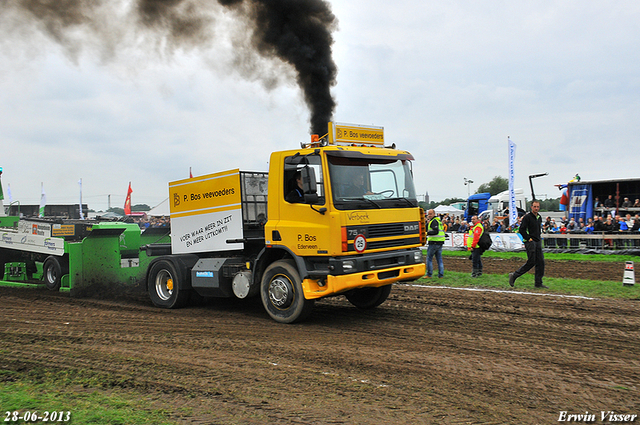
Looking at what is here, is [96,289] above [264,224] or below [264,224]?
below

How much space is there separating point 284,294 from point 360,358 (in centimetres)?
217

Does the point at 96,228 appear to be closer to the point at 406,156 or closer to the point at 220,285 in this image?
the point at 220,285

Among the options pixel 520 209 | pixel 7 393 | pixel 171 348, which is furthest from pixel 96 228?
pixel 520 209

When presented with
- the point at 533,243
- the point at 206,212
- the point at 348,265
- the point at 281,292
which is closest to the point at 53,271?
the point at 206,212

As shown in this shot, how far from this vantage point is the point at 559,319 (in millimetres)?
7277

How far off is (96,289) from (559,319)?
948cm

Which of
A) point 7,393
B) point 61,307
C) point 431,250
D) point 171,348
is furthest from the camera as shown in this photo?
point 431,250

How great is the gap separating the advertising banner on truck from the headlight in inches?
84.1

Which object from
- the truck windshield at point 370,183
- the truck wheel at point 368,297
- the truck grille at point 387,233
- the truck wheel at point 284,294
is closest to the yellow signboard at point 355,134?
the truck windshield at point 370,183

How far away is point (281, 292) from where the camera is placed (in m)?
7.42

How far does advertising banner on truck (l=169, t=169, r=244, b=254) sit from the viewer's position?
8.12 metres

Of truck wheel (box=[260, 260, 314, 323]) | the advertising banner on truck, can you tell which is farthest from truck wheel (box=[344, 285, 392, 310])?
the advertising banner on truck

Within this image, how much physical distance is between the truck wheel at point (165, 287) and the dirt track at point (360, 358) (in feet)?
0.81

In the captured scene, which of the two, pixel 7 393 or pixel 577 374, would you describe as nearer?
pixel 7 393
